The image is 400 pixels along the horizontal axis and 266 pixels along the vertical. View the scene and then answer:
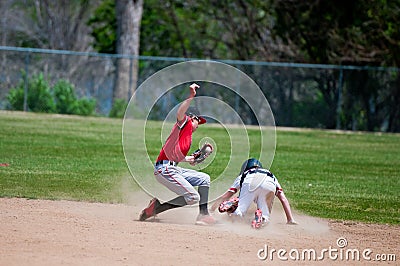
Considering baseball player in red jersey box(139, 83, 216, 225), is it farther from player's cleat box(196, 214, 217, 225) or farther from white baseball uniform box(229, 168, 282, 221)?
white baseball uniform box(229, 168, 282, 221)

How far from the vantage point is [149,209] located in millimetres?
10078

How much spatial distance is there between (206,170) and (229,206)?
5.52 meters

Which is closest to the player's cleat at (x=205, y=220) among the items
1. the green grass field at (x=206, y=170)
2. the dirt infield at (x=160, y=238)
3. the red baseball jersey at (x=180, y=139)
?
the dirt infield at (x=160, y=238)

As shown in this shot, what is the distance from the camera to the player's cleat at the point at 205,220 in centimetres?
1010

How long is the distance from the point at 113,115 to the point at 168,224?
19.6 metres

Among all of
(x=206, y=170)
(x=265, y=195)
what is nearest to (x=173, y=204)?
(x=265, y=195)

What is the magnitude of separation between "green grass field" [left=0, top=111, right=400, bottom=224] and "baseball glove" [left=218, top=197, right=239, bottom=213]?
1.81 meters

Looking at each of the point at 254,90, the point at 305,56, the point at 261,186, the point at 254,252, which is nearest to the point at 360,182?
the point at 261,186

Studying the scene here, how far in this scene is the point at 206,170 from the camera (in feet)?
51.4

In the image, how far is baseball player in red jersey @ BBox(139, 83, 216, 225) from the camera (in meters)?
9.85

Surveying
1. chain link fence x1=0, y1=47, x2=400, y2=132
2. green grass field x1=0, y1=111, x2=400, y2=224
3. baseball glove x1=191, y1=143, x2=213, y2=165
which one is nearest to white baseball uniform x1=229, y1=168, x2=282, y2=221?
baseball glove x1=191, y1=143, x2=213, y2=165

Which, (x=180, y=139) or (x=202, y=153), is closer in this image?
(x=180, y=139)

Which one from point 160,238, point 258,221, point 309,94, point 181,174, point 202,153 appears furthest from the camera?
point 309,94

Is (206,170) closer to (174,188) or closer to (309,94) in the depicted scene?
(174,188)
